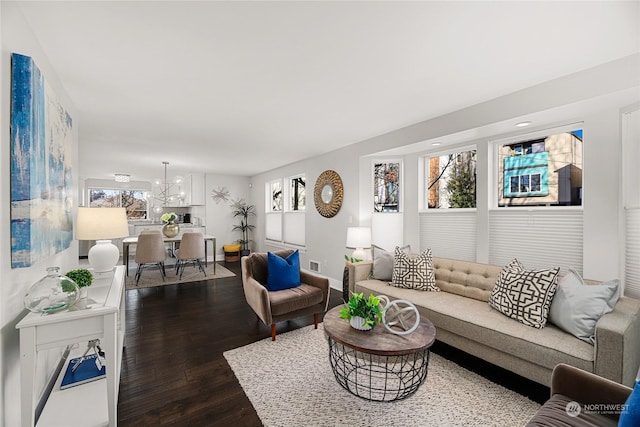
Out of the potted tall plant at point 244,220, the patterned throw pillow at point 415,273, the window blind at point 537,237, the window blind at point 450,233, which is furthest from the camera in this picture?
the potted tall plant at point 244,220

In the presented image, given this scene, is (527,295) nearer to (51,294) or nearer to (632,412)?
(632,412)

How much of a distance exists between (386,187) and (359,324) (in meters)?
2.74

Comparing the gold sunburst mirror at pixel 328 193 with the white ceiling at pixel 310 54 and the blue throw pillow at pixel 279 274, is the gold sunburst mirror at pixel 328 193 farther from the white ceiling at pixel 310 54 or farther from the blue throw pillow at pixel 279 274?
the blue throw pillow at pixel 279 274

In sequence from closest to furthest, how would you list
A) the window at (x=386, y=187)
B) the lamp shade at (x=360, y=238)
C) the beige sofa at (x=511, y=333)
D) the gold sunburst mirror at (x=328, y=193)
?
the beige sofa at (x=511, y=333) → the lamp shade at (x=360, y=238) → the window at (x=386, y=187) → the gold sunburst mirror at (x=328, y=193)

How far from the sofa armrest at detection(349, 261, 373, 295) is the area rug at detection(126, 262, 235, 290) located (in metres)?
3.19

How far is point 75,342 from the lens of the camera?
144 centimetres

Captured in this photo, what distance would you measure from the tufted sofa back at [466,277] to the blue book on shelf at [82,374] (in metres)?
3.20

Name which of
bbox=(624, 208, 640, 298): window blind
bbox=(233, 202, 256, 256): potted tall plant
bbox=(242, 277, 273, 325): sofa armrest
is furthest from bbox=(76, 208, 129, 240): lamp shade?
bbox=(233, 202, 256, 256): potted tall plant

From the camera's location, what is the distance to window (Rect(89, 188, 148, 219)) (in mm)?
7906

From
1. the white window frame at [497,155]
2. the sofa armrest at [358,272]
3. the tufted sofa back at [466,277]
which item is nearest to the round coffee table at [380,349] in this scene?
the tufted sofa back at [466,277]

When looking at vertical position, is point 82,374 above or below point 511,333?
below

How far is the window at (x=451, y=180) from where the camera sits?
336 cm

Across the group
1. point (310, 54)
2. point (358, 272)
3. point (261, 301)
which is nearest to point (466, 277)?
point (358, 272)

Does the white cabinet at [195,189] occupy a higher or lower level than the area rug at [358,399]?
higher
